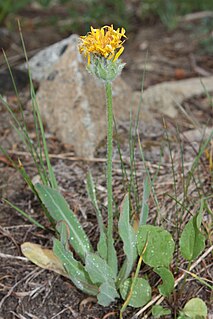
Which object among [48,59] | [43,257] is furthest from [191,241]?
[48,59]

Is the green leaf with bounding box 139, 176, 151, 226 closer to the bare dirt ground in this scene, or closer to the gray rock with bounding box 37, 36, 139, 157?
the bare dirt ground

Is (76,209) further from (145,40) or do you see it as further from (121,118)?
(145,40)

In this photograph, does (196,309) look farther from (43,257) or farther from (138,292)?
(43,257)

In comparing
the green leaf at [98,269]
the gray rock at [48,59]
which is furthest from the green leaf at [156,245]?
the gray rock at [48,59]

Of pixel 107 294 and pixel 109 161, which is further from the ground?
pixel 109 161

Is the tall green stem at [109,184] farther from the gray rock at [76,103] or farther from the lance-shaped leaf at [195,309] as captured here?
the gray rock at [76,103]

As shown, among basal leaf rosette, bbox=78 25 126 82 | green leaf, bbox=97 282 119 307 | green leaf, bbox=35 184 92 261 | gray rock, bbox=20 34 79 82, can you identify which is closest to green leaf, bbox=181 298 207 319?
green leaf, bbox=97 282 119 307
